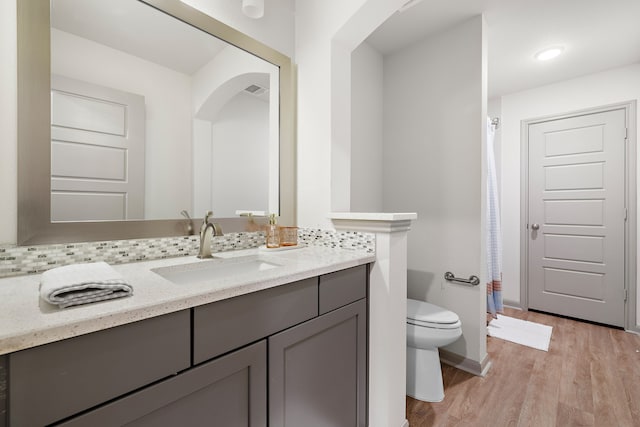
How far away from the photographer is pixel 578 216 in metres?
2.84

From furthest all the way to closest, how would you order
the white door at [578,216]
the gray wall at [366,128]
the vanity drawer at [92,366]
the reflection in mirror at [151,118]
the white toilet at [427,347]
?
the white door at [578,216] → the gray wall at [366,128] → the white toilet at [427,347] → the reflection in mirror at [151,118] → the vanity drawer at [92,366]

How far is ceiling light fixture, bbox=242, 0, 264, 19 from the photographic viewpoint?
1.35 meters

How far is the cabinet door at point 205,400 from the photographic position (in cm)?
61

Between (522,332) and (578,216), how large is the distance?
52.9 inches

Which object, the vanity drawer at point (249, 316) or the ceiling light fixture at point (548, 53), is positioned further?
the ceiling light fixture at point (548, 53)

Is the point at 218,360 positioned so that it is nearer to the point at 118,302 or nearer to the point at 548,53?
the point at 118,302

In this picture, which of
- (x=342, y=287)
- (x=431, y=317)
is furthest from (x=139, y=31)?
Result: (x=431, y=317)

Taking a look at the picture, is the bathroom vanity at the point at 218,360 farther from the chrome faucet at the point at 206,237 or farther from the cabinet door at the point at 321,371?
the chrome faucet at the point at 206,237

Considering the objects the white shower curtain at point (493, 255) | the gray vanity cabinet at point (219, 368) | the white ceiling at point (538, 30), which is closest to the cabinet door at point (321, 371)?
the gray vanity cabinet at point (219, 368)

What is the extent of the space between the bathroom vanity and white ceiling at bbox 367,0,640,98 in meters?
1.87

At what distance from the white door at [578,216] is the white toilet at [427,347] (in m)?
2.09

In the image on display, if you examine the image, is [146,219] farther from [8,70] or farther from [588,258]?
[588,258]

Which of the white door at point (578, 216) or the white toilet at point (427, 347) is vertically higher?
the white door at point (578, 216)

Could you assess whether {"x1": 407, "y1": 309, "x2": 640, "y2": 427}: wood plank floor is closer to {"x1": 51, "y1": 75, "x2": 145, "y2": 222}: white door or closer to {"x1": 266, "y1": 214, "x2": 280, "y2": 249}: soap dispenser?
{"x1": 266, "y1": 214, "x2": 280, "y2": 249}: soap dispenser
